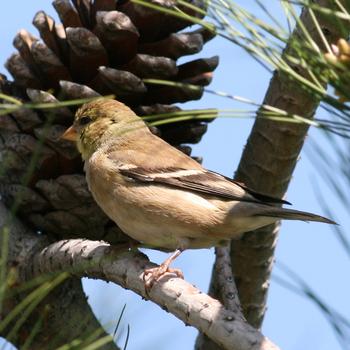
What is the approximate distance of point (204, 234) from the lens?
3857mm

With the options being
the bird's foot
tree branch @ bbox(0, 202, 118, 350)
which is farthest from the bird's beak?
the bird's foot

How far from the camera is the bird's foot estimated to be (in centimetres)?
281

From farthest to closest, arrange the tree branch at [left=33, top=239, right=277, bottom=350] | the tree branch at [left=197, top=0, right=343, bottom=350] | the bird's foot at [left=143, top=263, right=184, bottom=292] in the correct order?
the tree branch at [left=197, top=0, right=343, bottom=350]
the bird's foot at [left=143, top=263, right=184, bottom=292]
the tree branch at [left=33, top=239, right=277, bottom=350]

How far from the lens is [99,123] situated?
4363 mm

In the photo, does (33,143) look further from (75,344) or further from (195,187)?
(75,344)

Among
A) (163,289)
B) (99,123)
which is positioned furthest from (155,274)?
(99,123)

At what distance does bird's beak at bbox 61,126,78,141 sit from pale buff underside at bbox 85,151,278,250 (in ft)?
0.57

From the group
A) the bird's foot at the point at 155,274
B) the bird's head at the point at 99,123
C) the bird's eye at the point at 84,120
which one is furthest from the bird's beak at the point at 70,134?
the bird's foot at the point at 155,274

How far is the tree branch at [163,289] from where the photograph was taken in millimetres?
2033

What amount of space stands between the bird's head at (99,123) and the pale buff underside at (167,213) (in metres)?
0.15

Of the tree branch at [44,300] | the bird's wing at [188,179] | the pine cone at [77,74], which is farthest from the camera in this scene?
the bird's wing at [188,179]

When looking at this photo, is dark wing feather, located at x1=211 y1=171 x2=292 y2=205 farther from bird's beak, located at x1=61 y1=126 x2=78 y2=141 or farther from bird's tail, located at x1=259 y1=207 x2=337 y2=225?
bird's beak, located at x1=61 y1=126 x2=78 y2=141

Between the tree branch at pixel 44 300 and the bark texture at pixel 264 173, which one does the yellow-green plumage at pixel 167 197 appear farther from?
the tree branch at pixel 44 300

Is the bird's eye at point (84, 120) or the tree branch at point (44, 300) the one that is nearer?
the tree branch at point (44, 300)
